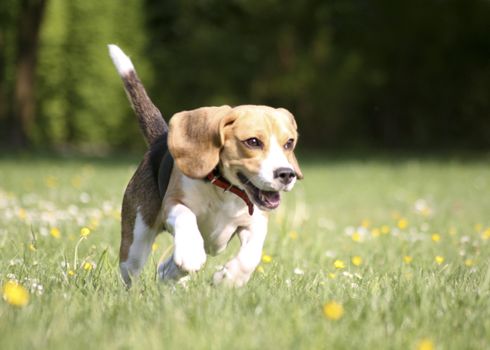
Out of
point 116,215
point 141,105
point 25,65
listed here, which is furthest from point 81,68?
point 141,105

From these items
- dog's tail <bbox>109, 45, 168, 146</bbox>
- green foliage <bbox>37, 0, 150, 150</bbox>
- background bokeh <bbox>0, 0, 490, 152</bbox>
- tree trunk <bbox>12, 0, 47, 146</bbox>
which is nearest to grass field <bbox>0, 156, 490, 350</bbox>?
dog's tail <bbox>109, 45, 168, 146</bbox>

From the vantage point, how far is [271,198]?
3744 millimetres

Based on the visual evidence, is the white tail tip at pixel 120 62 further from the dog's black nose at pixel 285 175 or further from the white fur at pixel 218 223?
the dog's black nose at pixel 285 175

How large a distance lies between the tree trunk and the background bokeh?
2894mm

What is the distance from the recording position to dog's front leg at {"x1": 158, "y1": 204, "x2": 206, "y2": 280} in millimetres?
3412

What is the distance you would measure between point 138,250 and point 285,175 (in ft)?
3.73

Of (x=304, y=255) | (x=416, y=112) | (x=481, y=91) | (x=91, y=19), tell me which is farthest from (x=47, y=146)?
(x=304, y=255)

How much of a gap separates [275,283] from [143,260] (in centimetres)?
90

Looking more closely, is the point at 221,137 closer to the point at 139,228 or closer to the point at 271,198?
the point at 271,198

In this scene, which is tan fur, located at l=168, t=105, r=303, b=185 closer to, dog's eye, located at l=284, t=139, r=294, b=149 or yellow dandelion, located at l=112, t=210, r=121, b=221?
dog's eye, located at l=284, t=139, r=294, b=149

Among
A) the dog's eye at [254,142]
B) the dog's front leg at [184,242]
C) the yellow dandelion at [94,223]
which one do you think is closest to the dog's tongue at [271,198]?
the dog's eye at [254,142]

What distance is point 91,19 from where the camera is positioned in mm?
21656

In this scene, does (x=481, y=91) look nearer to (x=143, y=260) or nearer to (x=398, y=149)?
(x=398, y=149)

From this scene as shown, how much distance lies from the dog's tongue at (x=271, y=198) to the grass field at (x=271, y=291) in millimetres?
403
